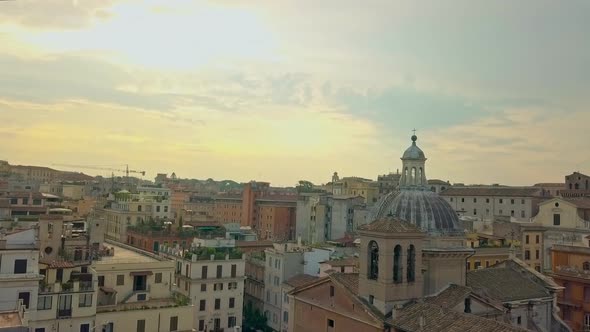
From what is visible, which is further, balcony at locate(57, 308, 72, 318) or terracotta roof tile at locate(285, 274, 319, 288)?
terracotta roof tile at locate(285, 274, 319, 288)

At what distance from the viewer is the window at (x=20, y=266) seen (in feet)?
79.4

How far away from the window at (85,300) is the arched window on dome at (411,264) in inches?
558

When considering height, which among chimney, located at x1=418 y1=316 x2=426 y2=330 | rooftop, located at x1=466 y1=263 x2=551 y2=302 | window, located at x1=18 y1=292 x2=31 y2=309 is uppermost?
rooftop, located at x1=466 y1=263 x2=551 y2=302

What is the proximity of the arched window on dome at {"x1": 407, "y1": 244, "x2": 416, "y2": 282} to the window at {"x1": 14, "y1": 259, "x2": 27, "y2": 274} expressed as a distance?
53.1 ft

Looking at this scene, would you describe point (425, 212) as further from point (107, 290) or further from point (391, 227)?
point (107, 290)

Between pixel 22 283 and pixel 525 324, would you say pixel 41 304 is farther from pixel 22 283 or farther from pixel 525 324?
pixel 525 324

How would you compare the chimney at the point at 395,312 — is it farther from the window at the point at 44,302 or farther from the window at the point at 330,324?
the window at the point at 44,302

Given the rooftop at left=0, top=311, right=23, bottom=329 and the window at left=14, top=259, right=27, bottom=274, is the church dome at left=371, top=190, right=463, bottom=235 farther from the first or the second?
the window at left=14, top=259, right=27, bottom=274

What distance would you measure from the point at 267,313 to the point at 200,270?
29.3 feet

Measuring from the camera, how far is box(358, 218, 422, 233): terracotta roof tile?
23.1 m

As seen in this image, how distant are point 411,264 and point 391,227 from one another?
1788 mm

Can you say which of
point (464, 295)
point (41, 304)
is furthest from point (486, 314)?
point (41, 304)

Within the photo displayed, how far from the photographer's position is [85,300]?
84.4 ft

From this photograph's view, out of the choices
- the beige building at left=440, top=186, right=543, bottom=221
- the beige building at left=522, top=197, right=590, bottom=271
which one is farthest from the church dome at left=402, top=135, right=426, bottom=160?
the beige building at left=440, top=186, right=543, bottom=221
